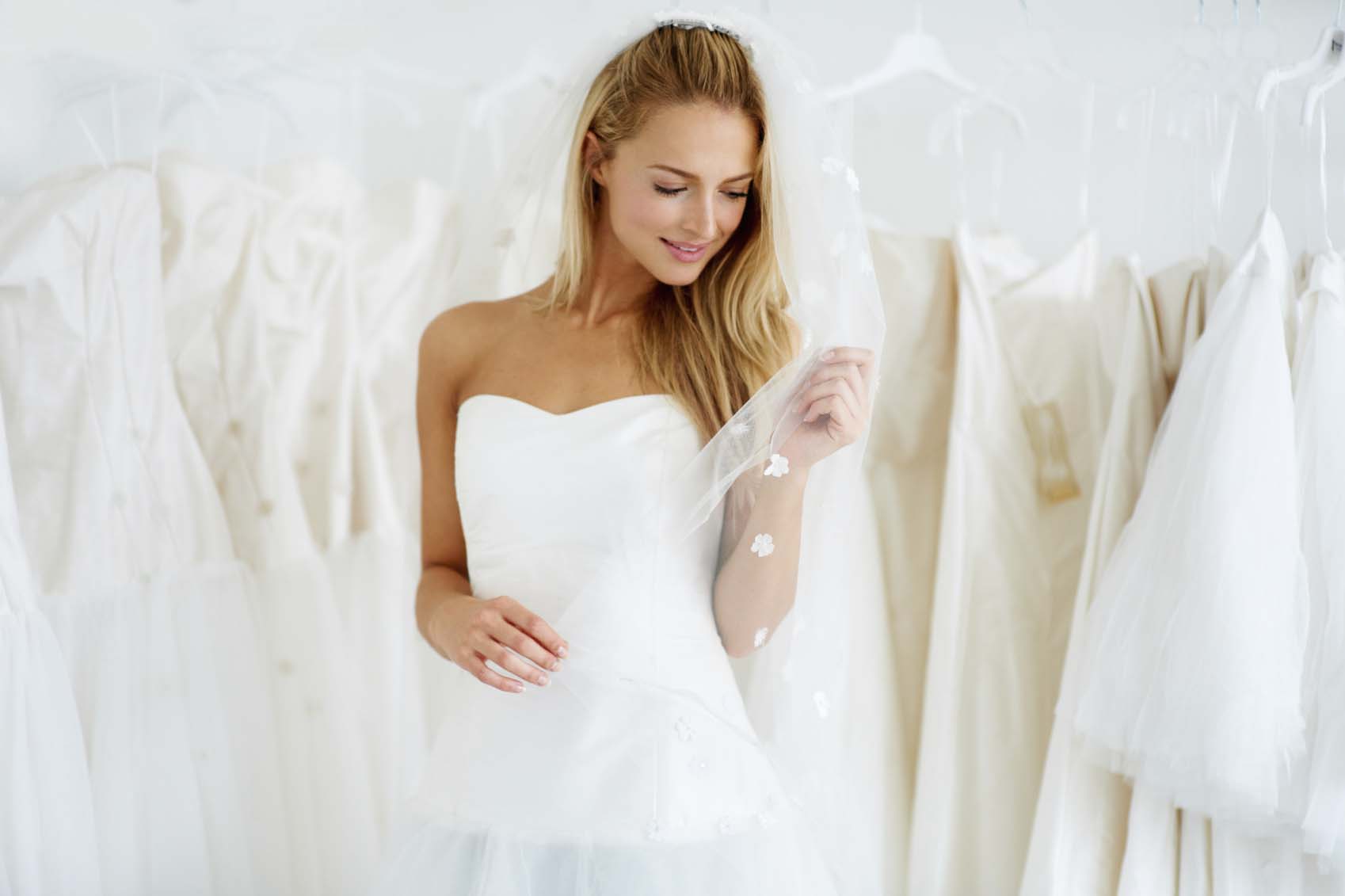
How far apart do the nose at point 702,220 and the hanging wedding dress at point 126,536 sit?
2.51ft

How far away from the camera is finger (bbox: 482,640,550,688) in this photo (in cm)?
102

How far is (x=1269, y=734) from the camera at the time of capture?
110 centimetres

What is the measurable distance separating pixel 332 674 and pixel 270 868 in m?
0.27

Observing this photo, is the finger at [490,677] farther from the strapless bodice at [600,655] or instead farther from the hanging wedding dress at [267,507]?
the hanging wedding dress at [267,507]

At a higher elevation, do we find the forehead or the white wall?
the white wall

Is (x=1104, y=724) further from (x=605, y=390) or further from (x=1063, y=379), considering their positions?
(x=605, y=390)

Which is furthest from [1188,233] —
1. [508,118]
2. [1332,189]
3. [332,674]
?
[332,674]

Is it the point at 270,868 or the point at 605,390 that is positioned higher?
the point at 605,390

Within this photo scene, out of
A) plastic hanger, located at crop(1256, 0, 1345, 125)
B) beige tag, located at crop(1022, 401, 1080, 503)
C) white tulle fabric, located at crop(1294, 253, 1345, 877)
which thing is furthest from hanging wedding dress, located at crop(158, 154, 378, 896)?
plastic hanger, located at crop(1256, 0, 1345, 125)

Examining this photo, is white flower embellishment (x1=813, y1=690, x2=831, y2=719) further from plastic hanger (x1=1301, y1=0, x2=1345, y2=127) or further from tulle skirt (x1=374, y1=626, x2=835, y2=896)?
plastic hanger (x1=1301, y1=0, x2=1345, y2=127)

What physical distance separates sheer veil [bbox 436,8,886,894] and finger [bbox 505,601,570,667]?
0.08 meters

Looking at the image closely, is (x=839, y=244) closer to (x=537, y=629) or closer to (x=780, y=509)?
(x=780, y=509)

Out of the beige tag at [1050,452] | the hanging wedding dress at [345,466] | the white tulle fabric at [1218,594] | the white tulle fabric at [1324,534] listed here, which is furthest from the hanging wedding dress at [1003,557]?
the hanging wedding dress at [345,466]

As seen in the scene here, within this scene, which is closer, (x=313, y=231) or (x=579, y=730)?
(x=579, y=730)
